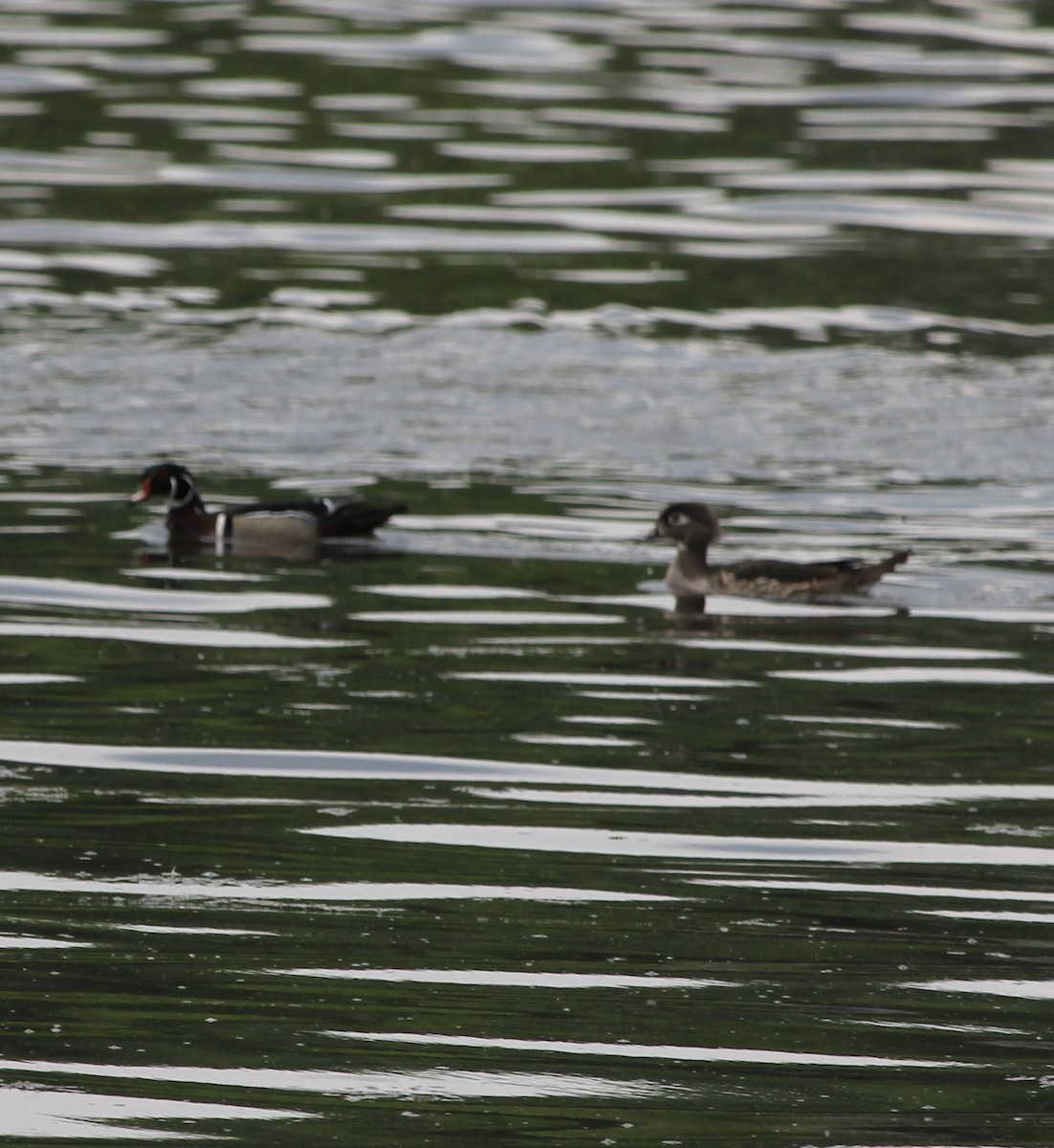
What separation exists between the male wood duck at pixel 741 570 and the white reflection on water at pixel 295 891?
18.5 ft

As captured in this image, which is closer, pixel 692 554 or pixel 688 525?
pixel 692 554

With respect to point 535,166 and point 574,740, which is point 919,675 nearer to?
point 574,740

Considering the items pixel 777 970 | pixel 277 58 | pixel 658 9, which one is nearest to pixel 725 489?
pixel 777 970

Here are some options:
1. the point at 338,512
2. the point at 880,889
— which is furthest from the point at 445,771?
the point at 338,512

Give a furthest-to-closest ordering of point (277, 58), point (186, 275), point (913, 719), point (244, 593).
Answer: point (277, 58)
point (186, 275)
point (244, 593)
point (913, 719)

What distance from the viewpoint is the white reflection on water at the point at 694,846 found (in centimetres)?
885

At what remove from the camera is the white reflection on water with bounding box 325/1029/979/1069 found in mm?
6828

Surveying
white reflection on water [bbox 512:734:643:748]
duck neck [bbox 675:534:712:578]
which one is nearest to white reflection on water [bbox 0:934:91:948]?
white reflection on water [bbox 512:734:643:748]

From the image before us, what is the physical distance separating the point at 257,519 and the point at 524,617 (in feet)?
8.92

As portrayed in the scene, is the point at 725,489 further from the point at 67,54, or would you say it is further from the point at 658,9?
the point at 658,9

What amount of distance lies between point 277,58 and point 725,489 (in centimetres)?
1732

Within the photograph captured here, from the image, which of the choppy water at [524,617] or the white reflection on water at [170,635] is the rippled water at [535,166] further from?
the white reflection on water at [170,635]

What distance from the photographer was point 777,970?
757 cm

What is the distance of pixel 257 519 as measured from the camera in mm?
15461
